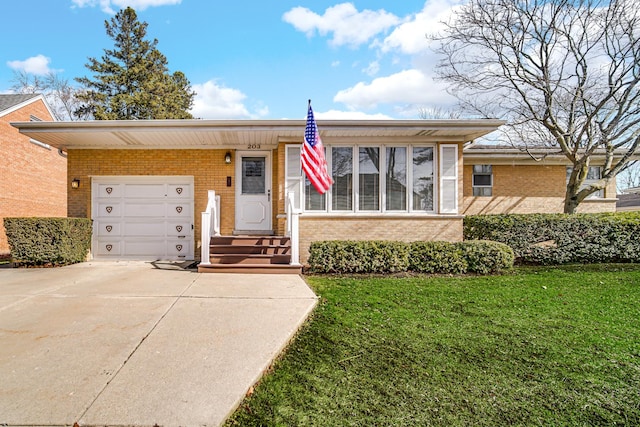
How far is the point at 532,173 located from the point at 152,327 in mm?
13205

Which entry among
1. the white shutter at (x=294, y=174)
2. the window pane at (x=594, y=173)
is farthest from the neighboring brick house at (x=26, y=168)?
the window pane at (x=594, y=173)

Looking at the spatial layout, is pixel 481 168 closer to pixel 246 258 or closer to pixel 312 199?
pixel 312 199

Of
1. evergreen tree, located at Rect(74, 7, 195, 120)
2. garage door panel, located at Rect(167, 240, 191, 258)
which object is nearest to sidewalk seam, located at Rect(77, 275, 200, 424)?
garage door panel, located at Rect(167, 240, 191, 258)

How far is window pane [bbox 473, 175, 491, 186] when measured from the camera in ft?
40.0

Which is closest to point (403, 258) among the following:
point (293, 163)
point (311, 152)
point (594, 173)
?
point (311, 152)

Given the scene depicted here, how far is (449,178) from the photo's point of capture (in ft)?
27.5

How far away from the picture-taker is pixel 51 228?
7582 millimetres

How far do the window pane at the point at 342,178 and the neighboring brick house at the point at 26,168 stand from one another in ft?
36.3

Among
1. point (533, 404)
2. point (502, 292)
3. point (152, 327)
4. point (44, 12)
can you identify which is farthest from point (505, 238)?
point (44, 12)

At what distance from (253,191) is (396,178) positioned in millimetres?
3816

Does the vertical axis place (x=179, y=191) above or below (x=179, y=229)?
above

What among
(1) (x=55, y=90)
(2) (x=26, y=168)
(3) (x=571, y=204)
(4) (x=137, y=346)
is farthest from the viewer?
(1) (x=55, y=90)

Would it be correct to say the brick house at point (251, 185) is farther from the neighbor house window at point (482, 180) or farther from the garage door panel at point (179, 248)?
the neighbor house window at point (482, 180)

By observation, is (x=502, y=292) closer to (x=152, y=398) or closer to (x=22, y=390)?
(x=152, y=398)
